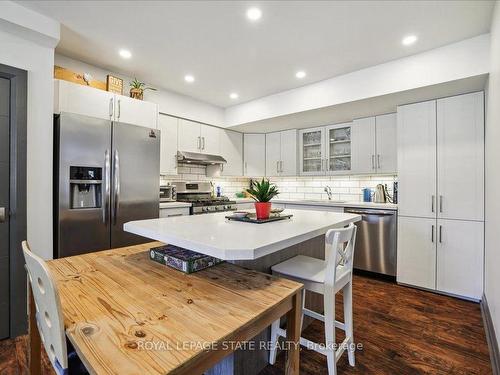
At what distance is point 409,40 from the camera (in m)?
2.33

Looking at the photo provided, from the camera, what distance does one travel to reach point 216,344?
0.72 meters

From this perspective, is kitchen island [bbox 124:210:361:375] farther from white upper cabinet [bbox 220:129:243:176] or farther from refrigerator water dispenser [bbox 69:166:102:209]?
white upper cabinet [bbox 220:129:243:176]

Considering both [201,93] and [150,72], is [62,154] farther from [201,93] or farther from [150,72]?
[201,93]

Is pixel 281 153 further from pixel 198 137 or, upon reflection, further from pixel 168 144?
pixel 168 144

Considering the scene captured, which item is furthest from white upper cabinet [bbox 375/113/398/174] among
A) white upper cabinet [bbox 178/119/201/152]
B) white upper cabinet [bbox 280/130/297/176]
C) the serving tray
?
white upper cabinet [bbox 178/119/201/152]

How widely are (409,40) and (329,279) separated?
7.49 ft

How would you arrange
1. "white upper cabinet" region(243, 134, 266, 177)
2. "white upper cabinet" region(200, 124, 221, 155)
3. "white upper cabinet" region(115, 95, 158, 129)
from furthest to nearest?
"white upper cabinet" region(243, 134, 266, 177) < "white upper cabinet" region(200, 124, 221, 155) < "white upper cabinet" region(115, 95, 158, 129)

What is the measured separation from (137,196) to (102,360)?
2.30 m

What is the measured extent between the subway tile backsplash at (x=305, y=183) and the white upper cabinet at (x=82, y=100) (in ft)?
4.39

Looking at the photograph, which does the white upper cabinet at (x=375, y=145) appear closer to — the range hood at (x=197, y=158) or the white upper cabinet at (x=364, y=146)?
the white upper cabinet at (x=364, y=146)

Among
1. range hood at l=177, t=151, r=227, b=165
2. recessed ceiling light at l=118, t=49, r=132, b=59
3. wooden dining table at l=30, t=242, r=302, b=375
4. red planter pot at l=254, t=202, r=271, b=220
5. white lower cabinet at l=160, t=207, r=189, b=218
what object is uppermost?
recessed ceiling light at l=118, t=49, r=132, b=59

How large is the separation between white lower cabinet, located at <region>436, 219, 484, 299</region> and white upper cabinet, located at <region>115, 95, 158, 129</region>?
3522 millimetres

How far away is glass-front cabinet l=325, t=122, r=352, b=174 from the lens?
13.0 ft

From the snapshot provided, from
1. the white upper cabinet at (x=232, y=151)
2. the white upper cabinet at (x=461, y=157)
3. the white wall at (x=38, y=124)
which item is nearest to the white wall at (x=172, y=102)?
the white upper cabinet at (x=232, y=151)
